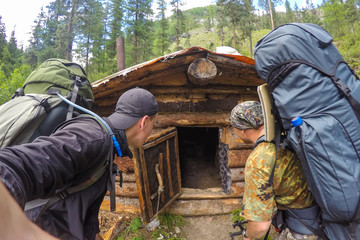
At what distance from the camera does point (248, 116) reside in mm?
1961

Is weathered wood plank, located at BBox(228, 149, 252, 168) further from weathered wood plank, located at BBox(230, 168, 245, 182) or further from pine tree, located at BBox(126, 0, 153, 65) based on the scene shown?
pine tree, located at BBox(126, 0, 153, 65)

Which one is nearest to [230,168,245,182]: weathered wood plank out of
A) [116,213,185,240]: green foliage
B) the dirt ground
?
the dirt ground

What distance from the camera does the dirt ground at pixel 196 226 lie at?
3.32 meters

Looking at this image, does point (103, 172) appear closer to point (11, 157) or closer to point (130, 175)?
point (11, 157)

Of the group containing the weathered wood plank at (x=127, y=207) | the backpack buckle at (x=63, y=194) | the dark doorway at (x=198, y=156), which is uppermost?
the backpack buckle at (x=63, y=194)

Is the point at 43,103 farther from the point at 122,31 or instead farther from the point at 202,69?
the point at 122,31

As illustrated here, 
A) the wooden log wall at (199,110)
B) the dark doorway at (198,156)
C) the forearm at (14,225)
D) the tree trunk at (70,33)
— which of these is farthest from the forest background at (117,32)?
the forearm at (14,225)

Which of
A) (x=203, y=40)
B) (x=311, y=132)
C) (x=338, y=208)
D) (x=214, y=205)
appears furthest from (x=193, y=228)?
(x=203, y=40)

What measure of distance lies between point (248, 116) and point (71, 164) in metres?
1.60

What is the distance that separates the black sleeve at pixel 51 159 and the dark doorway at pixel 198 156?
16.4 feet

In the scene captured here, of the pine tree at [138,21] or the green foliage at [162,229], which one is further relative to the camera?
the pine tree at [138,21]

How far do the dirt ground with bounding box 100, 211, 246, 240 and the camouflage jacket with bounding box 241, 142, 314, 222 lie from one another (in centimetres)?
212

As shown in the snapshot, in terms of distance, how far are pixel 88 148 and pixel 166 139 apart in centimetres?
239

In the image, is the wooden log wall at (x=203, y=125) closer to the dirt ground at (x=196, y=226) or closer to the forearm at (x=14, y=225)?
the dirt ground at (x=196, y=226)
